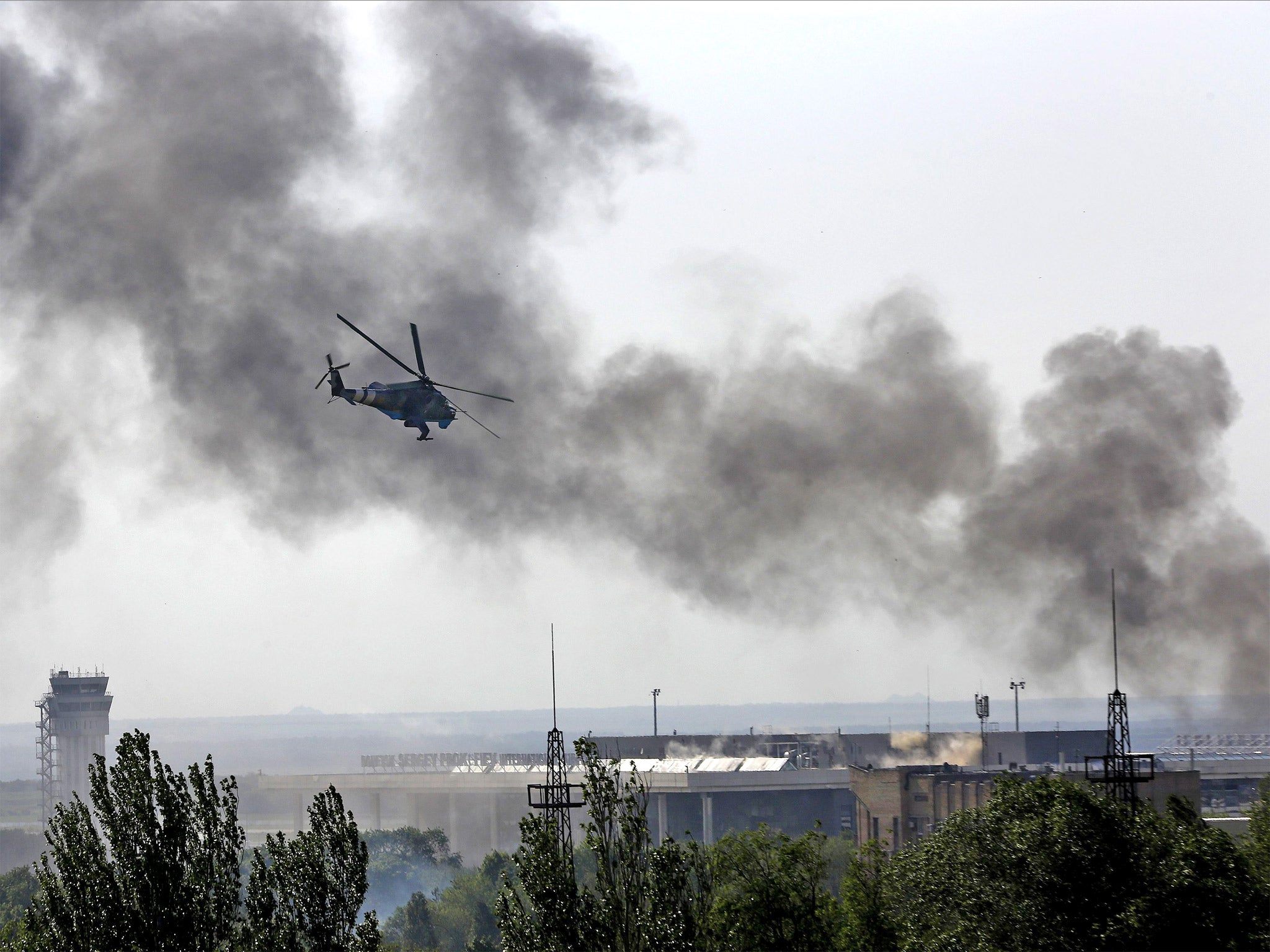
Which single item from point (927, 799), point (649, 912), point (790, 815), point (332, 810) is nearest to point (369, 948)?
point (332, 810)

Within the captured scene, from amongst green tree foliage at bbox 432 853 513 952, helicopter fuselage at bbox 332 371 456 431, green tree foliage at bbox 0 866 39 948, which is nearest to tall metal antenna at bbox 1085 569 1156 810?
helicopter fuselage at bbox 332 371 456 431

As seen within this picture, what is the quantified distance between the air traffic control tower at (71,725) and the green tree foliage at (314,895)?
174223mm

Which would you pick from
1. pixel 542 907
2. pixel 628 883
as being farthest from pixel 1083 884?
pixel 542 907

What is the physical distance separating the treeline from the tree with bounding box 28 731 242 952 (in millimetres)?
46

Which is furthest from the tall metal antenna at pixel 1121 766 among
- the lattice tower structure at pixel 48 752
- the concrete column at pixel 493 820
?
the lattice tower structure at pixel 48 752

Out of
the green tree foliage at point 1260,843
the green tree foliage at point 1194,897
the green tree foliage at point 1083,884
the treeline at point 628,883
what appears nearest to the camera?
the treeline at point 628,883

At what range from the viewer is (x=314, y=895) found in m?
34.8

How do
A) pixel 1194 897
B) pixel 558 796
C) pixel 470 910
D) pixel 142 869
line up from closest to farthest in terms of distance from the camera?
pixel 142 869
pixel 1194 897
pixel 558 796
pixel 470 910

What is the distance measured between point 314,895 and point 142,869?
417 centimetres

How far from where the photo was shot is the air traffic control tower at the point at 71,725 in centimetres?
19512

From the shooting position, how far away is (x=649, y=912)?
35188 millimetres

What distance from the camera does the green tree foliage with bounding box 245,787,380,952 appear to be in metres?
33.8

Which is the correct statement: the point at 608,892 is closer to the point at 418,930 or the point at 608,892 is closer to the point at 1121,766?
the point at 1121,766

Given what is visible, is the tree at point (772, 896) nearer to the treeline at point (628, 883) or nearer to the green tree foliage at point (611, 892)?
the treeline at point (628, 883)
